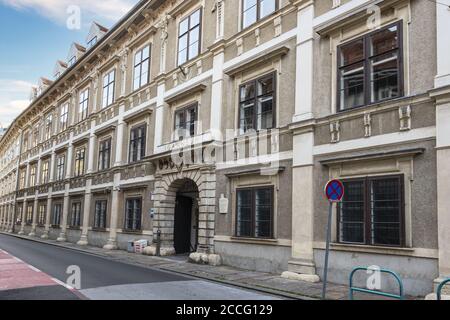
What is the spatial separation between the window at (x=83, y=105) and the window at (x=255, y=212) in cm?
1812

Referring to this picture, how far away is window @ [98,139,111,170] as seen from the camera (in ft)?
84.4

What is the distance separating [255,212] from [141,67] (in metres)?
12.3

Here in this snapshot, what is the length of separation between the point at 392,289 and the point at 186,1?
14967 mm

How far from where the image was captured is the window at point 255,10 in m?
15.3

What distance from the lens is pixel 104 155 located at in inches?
1038

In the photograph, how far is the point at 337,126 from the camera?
40.1 feet

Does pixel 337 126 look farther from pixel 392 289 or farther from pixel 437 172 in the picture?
pixel 392 289

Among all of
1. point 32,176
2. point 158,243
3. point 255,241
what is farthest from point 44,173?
point 255,241

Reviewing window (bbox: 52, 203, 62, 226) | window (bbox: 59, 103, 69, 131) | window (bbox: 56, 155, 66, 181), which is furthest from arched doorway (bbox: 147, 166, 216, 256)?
window (bbox: 59, 103, 69, 131)

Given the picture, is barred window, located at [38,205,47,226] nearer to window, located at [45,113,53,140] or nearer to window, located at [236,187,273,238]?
window, located at [45,113,53,140]

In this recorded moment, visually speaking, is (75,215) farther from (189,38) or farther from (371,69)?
(371,69)

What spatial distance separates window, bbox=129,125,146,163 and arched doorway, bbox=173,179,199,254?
3.41m

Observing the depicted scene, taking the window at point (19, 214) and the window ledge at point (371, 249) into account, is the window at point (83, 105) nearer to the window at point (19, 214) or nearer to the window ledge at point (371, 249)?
the window at point (19, 214)

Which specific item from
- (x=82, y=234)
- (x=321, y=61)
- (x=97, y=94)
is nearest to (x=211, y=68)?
(x=321, y=61)
